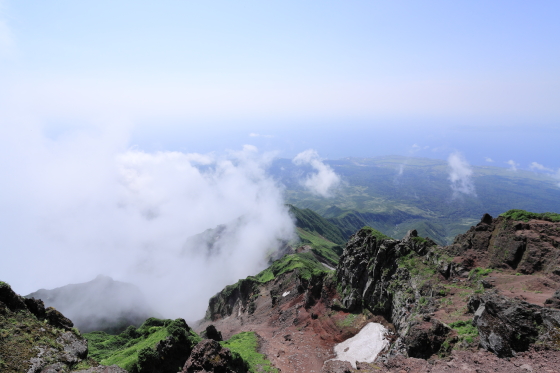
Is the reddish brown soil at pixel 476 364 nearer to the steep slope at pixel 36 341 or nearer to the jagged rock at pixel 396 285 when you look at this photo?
the jagged rock at pixel 396 285

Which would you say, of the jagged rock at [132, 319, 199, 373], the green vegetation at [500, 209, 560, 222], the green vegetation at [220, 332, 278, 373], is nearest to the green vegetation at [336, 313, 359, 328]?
the green vegetation at [220, 332, 278, 373]

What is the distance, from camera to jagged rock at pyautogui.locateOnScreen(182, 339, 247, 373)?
2336 cm

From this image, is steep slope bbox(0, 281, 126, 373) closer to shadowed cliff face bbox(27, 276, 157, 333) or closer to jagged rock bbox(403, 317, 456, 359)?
jagged rock bbox(403, 317, 456, 359)

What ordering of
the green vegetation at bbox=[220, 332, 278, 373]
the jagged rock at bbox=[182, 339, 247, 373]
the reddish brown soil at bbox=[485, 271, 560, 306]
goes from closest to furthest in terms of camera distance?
1. the reddish brown soil at bbox=[485, 271, 560, 306]
2. the jagged rock at bbox=[182, 339, 247, 373]
3. the green vegetation at bbox=[220, 332, 278, 373]

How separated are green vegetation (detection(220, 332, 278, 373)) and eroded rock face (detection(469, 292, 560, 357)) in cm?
2388

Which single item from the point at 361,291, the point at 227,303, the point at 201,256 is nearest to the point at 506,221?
the point at 361,291

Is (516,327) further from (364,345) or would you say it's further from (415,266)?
(364,345)

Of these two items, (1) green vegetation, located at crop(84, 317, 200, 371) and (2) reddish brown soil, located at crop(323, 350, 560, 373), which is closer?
(2) reddish brown soil, located at crop(323, 350, 560, 373)

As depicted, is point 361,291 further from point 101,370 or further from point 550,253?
point 101,370

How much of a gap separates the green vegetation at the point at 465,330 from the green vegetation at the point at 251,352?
21.2m

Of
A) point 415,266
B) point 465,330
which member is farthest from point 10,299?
point 415,266

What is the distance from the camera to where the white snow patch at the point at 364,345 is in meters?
31.6

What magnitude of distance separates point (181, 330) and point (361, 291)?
2953 centimetres

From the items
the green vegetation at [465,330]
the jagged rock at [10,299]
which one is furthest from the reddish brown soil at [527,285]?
the jagged rock at [10,299]
